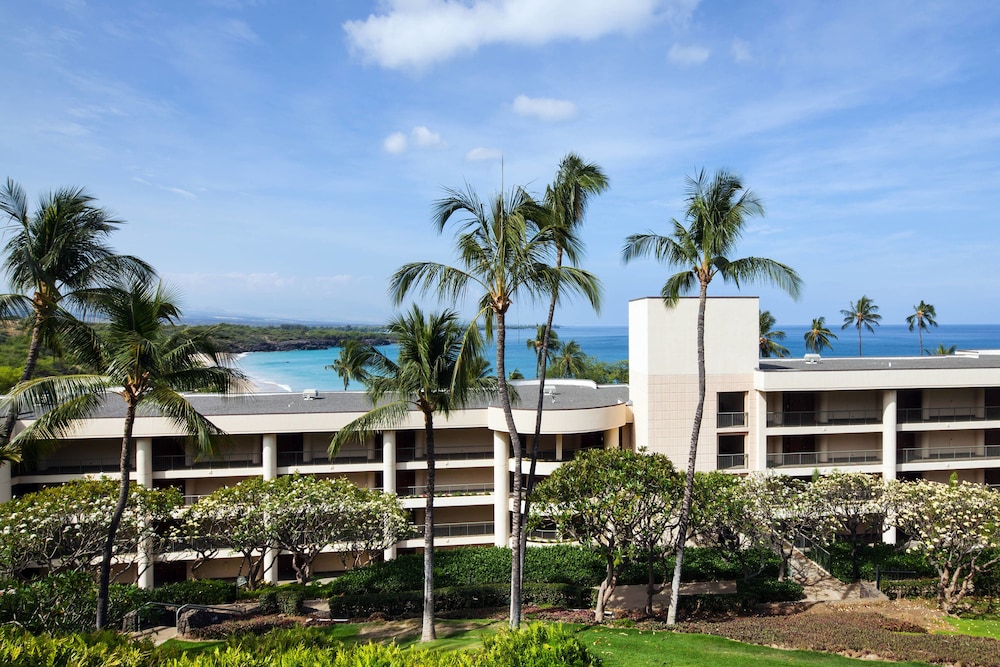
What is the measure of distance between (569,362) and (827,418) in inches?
1526

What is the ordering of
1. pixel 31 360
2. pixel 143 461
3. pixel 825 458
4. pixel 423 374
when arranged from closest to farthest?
pixel 31 360
pixel 423 374
pixel 143 461
pixel 825 458

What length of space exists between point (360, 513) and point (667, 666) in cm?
1239

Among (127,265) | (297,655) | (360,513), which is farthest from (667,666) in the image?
(127,265)

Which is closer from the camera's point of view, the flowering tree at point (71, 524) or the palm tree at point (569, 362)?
the flowering tree at point (71, 524)

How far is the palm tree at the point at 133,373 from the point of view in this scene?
13.8 m

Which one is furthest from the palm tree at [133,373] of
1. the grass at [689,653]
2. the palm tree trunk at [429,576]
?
the grass at [689,653]

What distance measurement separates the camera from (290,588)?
2236cm

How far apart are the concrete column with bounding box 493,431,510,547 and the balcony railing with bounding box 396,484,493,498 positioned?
65.6 inches

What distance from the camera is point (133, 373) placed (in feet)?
46.3

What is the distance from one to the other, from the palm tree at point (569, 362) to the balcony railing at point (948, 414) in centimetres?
3903

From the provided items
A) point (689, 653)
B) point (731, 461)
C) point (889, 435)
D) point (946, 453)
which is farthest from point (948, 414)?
point (689, 653)

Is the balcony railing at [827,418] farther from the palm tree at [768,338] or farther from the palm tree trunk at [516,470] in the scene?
the palm tree at [768,338]

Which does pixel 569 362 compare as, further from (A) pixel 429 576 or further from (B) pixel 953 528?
(A) pixel 429 576

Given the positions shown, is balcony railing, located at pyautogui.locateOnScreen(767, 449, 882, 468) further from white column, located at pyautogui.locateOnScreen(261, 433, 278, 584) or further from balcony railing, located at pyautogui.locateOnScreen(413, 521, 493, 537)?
white column, located at pyautogui.locateOnScreen(261, 433, 278, 584)
